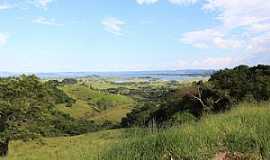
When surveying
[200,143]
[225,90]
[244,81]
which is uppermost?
[200,143]

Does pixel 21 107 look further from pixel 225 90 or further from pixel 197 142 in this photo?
pixel 197 142

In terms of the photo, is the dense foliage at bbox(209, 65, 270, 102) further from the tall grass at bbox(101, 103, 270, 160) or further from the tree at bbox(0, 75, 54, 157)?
the tall grass at bbox(101, 103, 270, 160)

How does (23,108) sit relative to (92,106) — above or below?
above

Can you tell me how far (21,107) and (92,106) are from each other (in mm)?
119744

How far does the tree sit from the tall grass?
33.1 m

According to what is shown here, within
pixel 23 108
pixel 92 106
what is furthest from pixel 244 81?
pixel 92 106

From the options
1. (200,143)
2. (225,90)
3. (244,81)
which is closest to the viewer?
(200,143)

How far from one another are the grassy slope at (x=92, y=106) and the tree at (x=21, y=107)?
93829 mm

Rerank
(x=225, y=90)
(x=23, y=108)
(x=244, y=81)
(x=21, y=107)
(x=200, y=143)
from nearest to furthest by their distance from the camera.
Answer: (x=200, y=143)
(x=23, y=108)
(x=21, y=107)
(x=225, y=90)
(x=244, y=81)

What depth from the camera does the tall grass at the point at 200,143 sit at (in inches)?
241

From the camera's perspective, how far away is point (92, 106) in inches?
6211

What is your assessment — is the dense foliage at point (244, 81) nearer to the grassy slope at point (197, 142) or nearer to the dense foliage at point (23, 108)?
the dense foliage at point (23, 108)

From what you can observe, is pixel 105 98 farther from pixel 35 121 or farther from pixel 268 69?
pixel 35 121

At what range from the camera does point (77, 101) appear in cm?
15562
